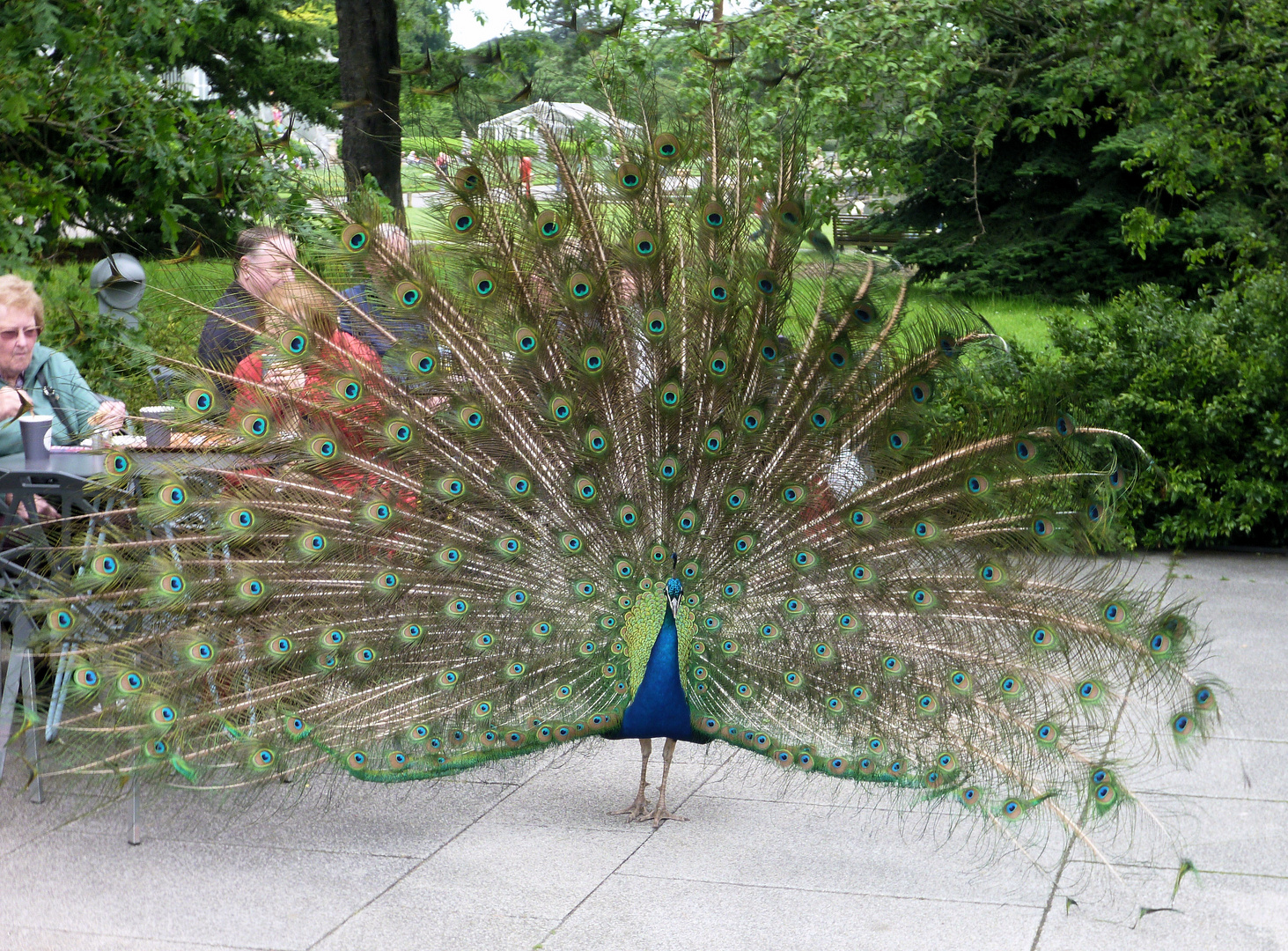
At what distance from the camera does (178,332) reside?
17.4 ft

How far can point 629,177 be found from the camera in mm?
4617

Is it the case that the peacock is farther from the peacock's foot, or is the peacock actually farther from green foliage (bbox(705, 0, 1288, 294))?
green foliage (bbox(705, 0, 1288, 294))

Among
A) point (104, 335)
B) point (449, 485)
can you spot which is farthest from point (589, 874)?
point (104, 335)

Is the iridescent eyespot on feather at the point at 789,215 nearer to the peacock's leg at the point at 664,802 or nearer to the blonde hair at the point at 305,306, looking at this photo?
the blonde hair at the point at 305,306

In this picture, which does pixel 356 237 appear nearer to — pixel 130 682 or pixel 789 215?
pixel 789 215

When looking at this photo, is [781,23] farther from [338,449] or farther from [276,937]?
[276,937]

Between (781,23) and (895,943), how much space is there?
686cm

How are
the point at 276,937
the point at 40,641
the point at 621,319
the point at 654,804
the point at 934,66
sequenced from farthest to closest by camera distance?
the point at 934,66 → the point at 654,804 → the point at 621,319 → the point at 40,641 → the point at 276,937

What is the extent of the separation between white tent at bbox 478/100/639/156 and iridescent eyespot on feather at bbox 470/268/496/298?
49 centimetres

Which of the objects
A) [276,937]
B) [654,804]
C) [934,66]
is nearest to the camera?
[276,937]

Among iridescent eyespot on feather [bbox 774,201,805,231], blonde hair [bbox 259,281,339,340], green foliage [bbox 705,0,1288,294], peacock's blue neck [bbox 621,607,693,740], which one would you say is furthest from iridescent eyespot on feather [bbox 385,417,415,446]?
green foliage [bbox 705,0,1288,294]

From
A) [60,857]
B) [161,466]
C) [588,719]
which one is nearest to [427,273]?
[161,466]

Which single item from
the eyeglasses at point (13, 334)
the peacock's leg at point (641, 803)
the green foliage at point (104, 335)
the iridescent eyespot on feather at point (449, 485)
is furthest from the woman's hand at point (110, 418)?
the peacock's leg at point (641, 803)

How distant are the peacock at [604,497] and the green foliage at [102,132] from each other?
1.56 meters
